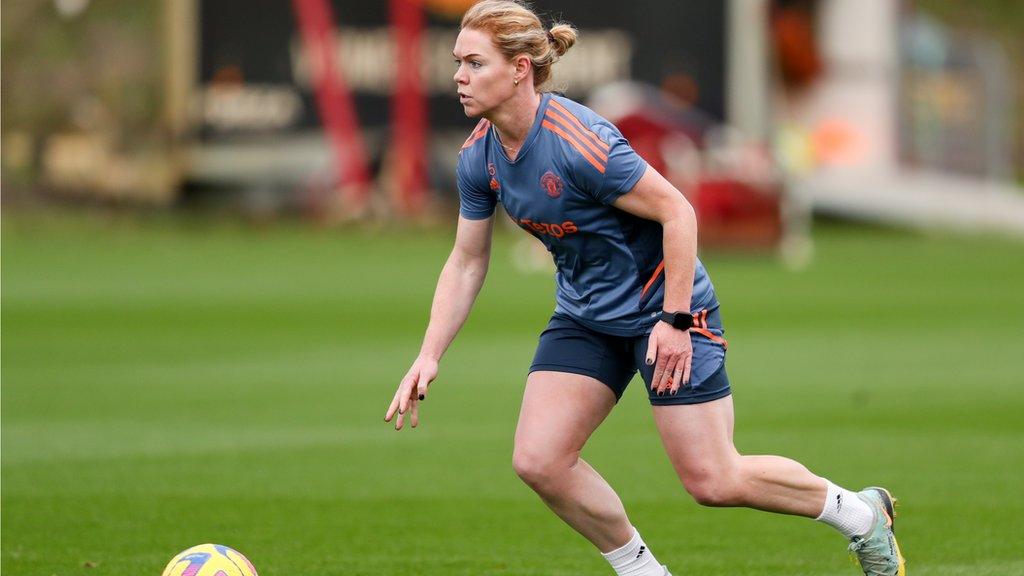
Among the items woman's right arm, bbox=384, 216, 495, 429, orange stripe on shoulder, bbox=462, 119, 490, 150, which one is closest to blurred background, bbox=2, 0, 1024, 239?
woman's right arm, bbox=384, 216, 495, 429

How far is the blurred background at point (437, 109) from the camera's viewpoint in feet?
108

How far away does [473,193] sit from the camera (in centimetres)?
611

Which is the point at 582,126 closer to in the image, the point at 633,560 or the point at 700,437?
the point at 700,437

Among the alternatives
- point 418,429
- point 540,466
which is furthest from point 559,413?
point 418,429

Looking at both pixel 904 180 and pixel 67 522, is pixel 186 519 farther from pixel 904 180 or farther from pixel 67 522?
pixel 904 180

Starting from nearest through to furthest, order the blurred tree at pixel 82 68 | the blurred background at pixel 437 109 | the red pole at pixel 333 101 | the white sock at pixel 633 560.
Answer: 1. the white sock at pixel 633 560
2. the blurred background at pixel 437 109
3. the red pole at pixel 333 101
4. the blurred tree at pixel 82 68

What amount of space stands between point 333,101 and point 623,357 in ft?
91.1

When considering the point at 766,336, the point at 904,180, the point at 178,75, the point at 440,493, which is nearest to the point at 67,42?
the point at 178,75

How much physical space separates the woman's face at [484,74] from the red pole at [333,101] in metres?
27.6

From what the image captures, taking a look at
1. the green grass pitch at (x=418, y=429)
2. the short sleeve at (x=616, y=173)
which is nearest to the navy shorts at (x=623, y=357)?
the short sleeve at (x=616, y=173)

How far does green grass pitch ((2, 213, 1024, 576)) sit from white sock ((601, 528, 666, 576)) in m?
0.68

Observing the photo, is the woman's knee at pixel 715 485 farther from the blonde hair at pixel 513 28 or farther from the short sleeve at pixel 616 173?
the blonde hair at pixel 513 28

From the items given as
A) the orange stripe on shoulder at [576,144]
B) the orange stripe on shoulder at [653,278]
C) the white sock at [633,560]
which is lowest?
the white sock at [633,560]

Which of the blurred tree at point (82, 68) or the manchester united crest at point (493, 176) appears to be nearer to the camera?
the manchester united crest at point (493, 176)
